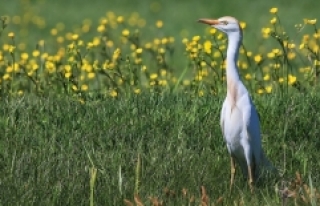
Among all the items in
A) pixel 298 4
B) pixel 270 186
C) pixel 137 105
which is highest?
pixel 298 4

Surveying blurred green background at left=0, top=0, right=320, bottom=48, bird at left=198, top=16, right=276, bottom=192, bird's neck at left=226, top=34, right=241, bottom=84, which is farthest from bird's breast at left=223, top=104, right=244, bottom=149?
blurred green background at left=0, top=0, right=320, bottom=48

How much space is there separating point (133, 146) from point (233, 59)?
0.95m

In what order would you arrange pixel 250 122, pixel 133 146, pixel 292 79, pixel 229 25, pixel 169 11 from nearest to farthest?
pixel 250 122 < pixel 229 25 < pixel 133 146 < pixel 292 79 < pixel 169 11

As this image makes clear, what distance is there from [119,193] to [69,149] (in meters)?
0.80

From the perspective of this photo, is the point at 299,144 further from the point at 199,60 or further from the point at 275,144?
the point at 199,60

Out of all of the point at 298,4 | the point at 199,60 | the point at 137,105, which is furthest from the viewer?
the point at 298,4

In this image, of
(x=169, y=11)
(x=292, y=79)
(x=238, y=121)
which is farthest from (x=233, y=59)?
(x=169, y=11)

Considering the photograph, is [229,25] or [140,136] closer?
[229,25]

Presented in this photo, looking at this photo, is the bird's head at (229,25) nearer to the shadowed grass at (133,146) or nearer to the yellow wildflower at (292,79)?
the shadowed grass at (133,146)

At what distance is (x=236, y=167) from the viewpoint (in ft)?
21.7

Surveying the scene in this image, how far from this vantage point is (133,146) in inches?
264

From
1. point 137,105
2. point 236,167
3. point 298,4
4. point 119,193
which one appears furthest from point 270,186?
point 298,4

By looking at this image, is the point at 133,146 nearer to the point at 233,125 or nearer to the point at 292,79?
the point at 233,125

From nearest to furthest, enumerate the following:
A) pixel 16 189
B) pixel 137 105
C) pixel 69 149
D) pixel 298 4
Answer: pixel 16 189 → pixel 69 149 → pixel 137 105 → pixel 298 4
